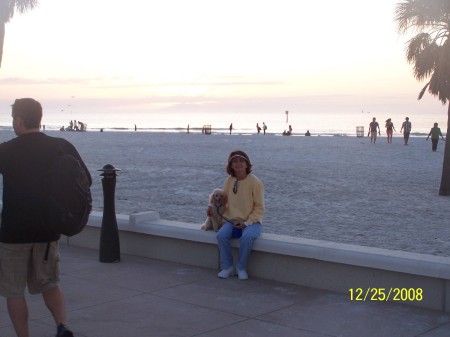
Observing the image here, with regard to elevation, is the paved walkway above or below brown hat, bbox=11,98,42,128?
below

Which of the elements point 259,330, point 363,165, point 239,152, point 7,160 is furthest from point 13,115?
point 363,165

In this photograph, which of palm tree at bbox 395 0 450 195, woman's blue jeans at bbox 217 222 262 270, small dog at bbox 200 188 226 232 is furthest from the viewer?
palm tree at bbox 395 0 450 195

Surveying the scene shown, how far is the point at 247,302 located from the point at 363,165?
21.4m

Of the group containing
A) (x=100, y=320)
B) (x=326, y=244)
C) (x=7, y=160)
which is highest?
(x=7, y=160)

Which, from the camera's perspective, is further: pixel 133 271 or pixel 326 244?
pixel 133 271

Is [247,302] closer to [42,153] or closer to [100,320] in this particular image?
[100,320]

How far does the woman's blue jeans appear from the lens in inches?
283

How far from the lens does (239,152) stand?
754 cm

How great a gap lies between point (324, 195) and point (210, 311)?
11.6m

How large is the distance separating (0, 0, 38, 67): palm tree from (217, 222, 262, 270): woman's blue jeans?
784 inches

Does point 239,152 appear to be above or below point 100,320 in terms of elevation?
above
